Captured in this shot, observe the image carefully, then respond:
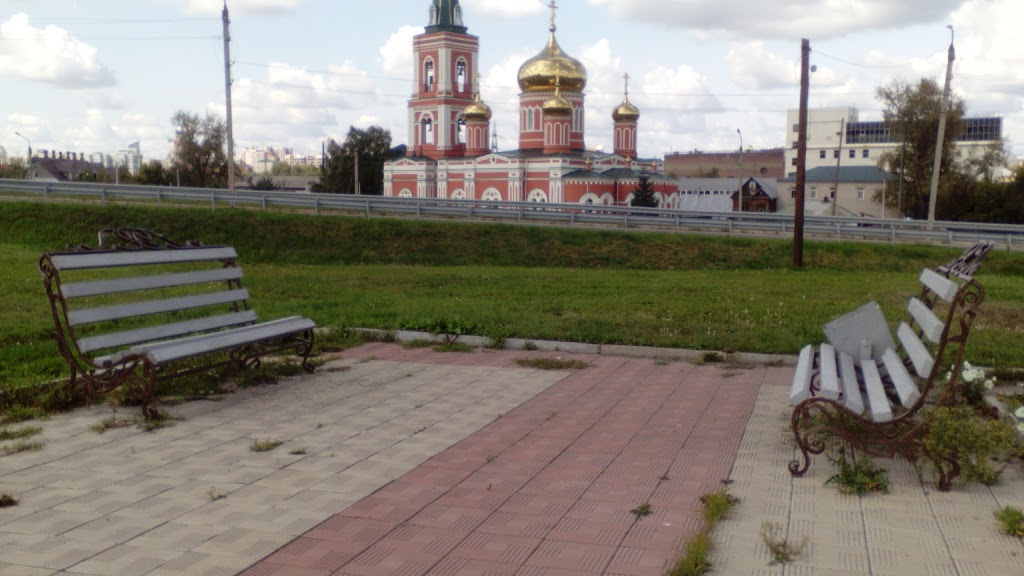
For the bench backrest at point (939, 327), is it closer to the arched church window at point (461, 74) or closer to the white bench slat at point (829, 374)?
the white bench slat at point (829, 374)

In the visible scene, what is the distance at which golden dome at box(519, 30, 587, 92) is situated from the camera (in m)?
57.5

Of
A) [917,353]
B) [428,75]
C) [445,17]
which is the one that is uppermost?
[445,17]

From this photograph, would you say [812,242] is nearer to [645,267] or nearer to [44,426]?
[645,267]

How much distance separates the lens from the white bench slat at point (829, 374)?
521cm

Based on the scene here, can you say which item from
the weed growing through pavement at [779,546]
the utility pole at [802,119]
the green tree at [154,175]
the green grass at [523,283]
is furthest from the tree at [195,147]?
the weed growing through pavement at [779,546]

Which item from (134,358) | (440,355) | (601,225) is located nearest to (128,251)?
(134,358)

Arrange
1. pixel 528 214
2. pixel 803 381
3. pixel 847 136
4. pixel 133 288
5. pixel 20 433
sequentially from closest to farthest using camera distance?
pixel 803 381 → pixel 20 433 → pixel 133 288 → pixel 528 214 → pixel 847 136

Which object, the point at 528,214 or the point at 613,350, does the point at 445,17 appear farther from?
the point at 613,350

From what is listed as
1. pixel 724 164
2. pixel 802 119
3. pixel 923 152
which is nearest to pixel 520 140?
pixel 923 152

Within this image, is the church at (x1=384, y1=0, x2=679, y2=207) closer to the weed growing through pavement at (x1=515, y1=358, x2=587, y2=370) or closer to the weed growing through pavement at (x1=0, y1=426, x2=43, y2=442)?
the weed growing through pavement at (x1=515, y1=358, x2=587, y2=370)

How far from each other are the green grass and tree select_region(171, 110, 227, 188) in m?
41.6

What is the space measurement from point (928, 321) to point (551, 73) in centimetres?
5387

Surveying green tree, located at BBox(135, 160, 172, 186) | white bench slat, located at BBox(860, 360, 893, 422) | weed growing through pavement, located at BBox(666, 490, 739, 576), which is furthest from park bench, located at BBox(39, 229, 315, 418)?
green tree, located at BBox(135, 160, 172, 186)

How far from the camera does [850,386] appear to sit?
561 cm
